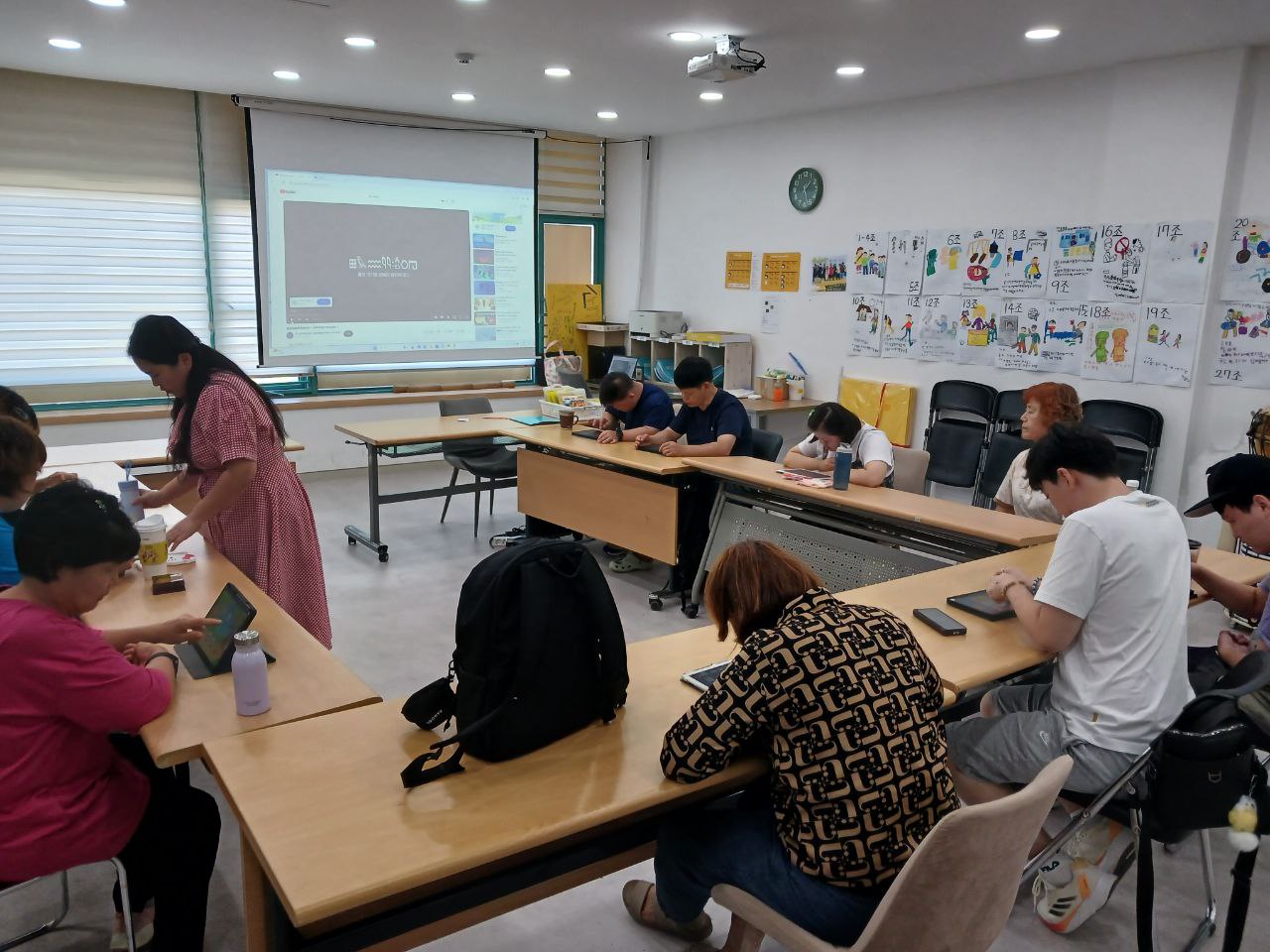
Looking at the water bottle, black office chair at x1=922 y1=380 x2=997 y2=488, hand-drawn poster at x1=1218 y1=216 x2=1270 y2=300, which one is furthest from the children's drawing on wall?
the water bottle

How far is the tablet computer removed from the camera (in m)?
2.41

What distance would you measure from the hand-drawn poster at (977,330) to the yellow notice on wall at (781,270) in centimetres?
137

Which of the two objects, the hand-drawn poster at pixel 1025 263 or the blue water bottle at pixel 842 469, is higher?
the hand-drawn poster at pixel 1025 263

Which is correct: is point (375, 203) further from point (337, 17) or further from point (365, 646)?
point (365, 646)

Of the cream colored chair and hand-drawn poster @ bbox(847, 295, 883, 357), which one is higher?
hand-drawn poster @ bbox(847, 295, 883, 357)

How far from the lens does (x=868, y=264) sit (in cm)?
614

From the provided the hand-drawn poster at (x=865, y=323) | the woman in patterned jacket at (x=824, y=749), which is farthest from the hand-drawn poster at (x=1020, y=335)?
the woman in patterned jacket at (x=824, y=749)

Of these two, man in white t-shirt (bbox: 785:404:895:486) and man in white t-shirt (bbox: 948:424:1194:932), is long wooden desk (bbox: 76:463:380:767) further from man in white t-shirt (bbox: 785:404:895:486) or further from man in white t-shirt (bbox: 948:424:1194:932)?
man in white t-shirt (bbox: 785:404:895:486)

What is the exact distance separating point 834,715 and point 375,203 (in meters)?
6.38

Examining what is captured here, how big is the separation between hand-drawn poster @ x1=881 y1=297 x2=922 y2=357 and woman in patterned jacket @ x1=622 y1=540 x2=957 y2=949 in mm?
4661

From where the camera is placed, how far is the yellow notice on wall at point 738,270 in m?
Answer: 7.00

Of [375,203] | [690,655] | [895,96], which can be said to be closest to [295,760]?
[690,655]

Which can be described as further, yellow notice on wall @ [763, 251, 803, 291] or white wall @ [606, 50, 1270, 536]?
yellow notice on wall @ [763, 251, 803, 291]

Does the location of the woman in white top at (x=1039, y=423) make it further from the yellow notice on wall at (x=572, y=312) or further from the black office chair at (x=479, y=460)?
the yellow notice on wall at (x=572, y=312)
